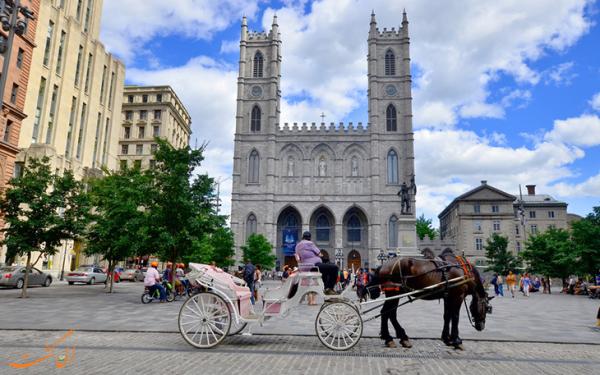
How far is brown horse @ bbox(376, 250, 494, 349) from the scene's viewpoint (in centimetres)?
735

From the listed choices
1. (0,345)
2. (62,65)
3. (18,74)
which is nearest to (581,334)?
(0,345)

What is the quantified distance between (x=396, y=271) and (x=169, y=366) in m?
4.24

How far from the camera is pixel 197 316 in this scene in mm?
7199

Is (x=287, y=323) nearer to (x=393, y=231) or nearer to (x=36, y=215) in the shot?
(x=36, y=215)

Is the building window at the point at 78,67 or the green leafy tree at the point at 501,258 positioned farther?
the green leafy tree at the point at 501,258

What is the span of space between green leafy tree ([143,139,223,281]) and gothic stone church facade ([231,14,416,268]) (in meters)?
37.5

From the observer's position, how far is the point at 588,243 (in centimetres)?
2786

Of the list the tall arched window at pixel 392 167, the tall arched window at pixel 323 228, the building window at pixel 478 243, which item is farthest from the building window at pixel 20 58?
the building window at pixel 478 243

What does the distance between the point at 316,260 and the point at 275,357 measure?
1947 mm

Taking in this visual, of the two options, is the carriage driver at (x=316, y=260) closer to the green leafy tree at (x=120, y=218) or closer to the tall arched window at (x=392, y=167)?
the green leafy tree at (x=120, y=218)

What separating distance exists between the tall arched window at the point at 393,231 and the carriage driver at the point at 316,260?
158 ft

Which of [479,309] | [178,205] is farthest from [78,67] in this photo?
[479,309]

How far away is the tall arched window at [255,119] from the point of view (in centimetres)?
5988

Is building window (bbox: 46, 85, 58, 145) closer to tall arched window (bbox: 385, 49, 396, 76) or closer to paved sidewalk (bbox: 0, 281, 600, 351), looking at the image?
paved sidewalk (bbox: 0, 281, 600, 351)
